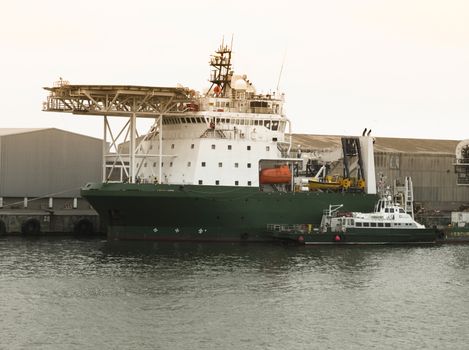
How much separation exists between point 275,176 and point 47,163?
19.0 metres

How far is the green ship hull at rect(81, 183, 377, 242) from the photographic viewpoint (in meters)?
58.4

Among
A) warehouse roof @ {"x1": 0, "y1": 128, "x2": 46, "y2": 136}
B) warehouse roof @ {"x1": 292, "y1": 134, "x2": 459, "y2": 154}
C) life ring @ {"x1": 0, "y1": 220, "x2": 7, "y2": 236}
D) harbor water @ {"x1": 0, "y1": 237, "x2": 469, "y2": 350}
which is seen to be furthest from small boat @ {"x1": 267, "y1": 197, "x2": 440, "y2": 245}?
warehouse roof @ {"x1": 0, "y1": 128, "x2": 46, "y2": 136}

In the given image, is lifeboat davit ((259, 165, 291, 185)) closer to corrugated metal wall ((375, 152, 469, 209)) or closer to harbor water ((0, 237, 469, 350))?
harbor water ((0, 237, 469, 350))

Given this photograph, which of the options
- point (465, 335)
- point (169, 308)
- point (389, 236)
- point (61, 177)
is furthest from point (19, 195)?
point (465, 335)

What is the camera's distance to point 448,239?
64.4m

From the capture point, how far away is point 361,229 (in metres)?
60.1

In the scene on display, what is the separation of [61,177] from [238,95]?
52.8 feet

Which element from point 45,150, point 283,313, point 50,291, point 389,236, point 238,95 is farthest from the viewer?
point 45,150

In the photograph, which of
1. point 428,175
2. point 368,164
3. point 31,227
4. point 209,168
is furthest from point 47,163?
point 428,175

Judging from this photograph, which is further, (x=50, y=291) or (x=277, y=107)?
(x=277, y=107)

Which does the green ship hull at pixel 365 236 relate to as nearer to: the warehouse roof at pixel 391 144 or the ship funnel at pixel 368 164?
the ship funnel at pixel 368 164

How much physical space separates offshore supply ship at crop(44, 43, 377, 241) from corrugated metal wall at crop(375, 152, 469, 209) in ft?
34.8

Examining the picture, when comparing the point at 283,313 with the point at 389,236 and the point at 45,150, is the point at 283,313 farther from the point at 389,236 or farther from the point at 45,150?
the point at 45,150

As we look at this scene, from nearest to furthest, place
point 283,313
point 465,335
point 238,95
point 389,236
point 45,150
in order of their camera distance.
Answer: point 465,335
point 283,313
point 389,236
point 238,95
point 45,150
